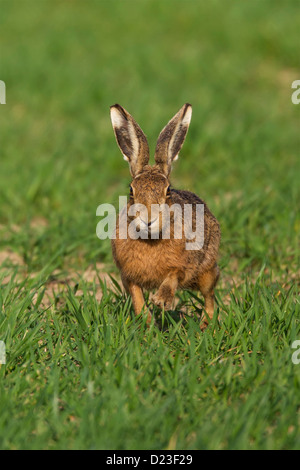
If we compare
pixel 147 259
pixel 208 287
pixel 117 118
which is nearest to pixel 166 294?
pixel 147 259

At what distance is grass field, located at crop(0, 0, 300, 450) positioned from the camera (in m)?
3.55

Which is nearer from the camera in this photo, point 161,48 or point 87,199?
point 87,199

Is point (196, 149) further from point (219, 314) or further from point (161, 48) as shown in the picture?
point (161, 48)

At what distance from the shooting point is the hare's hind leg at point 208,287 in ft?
15.7

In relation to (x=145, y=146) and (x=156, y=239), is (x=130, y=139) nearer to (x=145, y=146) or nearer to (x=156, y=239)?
(x=145, y=146)

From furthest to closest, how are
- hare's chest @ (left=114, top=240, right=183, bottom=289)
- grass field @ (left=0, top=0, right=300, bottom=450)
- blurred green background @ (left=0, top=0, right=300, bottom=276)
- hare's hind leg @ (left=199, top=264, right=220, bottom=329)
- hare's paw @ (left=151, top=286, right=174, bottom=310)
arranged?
blurred green background @ (left=0, top=0, right=300, bottom=276)
hare's hind leg @ (left=199, top=264, right=220, bottom=329)
hare's chest @ (left=114, top=240, right=183, bottom=289)
hare's paw @ (left=151, top=286, right=174, bottom=310)
grass field @ (left=0, top=0, right=300, bottom=450)

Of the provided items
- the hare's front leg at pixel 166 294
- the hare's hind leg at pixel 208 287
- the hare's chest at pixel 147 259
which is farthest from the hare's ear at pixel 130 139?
the hare's hind leg at pixel 208 287

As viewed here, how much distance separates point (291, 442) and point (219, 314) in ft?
5.09

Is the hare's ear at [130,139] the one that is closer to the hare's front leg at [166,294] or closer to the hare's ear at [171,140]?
the hare's ear at [171,140]

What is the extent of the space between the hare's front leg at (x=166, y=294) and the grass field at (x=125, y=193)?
0.15 metres

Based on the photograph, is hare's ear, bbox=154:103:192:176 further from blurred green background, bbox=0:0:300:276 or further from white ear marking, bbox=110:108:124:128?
blurred green background, bbox=0:0:300:276

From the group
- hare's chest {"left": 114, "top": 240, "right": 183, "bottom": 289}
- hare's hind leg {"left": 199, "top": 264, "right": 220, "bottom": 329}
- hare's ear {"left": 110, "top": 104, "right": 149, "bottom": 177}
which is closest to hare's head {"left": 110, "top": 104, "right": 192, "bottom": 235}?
hare's ear {"left": 110, "top": 104, "right": 149, "bottom": 177}
